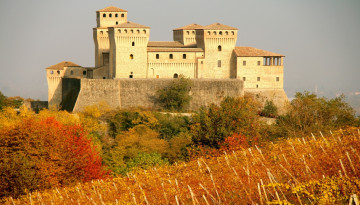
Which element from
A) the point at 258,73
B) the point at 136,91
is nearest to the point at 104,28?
the point at 136,91

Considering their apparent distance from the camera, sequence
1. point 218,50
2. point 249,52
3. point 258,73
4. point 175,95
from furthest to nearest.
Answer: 1. point 249,52
2. point 258,73
3. point 218,50
4. point 175,95

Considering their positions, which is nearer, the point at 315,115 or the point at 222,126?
the point at 222,126

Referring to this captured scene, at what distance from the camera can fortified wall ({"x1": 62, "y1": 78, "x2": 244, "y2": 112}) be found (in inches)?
1783

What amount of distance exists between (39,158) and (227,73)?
23.8 metres

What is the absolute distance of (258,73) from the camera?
158ft

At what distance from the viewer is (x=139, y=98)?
45844 millimetres

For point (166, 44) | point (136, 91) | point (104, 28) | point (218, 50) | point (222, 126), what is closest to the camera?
point (222, 126)

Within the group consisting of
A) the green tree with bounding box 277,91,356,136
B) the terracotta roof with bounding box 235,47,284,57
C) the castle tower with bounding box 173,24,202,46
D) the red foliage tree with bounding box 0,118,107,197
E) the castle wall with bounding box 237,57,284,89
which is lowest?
the red foliage tree with bounding box 0,118,107,197

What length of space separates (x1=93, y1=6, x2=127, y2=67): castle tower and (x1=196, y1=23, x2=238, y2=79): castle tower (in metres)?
7.36

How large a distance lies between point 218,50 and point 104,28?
10.0m

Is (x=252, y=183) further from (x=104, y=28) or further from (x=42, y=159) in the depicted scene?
(x=104, y=28)

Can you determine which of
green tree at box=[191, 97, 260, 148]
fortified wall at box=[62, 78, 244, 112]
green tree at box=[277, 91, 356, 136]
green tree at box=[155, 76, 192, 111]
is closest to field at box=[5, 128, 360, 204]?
green tree at box=[191, 97, 260, 148]

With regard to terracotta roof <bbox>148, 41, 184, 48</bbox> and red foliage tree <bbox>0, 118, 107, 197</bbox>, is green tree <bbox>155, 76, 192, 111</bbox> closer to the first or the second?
terracotta roof <bbox>148, 41, 184, 48</bbox>

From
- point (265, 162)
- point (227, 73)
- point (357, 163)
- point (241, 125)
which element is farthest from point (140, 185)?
point (227, 73)
